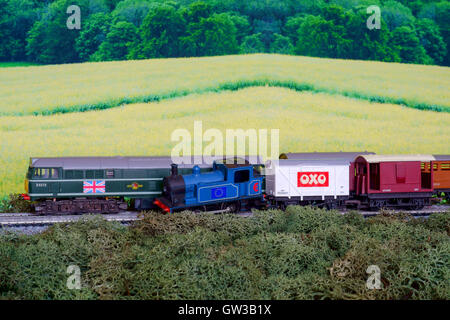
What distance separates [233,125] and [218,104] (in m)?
1.91

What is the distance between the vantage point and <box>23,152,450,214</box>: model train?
2002 centimetres

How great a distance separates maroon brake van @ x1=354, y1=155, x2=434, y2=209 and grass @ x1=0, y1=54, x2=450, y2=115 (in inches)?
338

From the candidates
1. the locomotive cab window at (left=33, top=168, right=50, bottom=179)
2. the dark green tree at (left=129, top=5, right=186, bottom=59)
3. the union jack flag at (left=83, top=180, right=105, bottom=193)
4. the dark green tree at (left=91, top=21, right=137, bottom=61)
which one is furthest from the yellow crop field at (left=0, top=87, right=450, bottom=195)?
the union jack flag at (left=83, top=180, right=105, bottom=193)

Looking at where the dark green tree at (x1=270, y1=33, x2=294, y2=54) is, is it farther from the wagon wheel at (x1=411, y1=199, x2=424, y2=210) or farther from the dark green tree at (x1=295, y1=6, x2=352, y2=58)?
the wagon wheel at (x1=411, y1=199, x2=424, y2=210)

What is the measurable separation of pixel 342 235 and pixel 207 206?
9.10m

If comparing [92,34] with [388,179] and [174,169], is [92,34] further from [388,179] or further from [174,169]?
[388,179]

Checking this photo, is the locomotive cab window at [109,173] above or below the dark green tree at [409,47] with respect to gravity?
below

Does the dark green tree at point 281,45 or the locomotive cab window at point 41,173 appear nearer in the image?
the locomotive cab window at point 41,173

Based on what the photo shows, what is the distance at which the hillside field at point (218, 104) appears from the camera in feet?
83.6

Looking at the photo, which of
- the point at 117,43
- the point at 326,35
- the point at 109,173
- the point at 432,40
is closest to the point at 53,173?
the point at 109,173

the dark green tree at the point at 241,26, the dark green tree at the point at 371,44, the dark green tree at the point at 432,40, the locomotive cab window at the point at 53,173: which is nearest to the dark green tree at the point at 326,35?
the dark green tree at the point at 371,44

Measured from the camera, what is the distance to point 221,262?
986 centimetres

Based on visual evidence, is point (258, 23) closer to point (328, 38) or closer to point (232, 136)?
point (328, 38)

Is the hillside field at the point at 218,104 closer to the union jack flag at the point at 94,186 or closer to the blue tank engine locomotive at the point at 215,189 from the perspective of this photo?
the union jack flag at the point at 94,186
